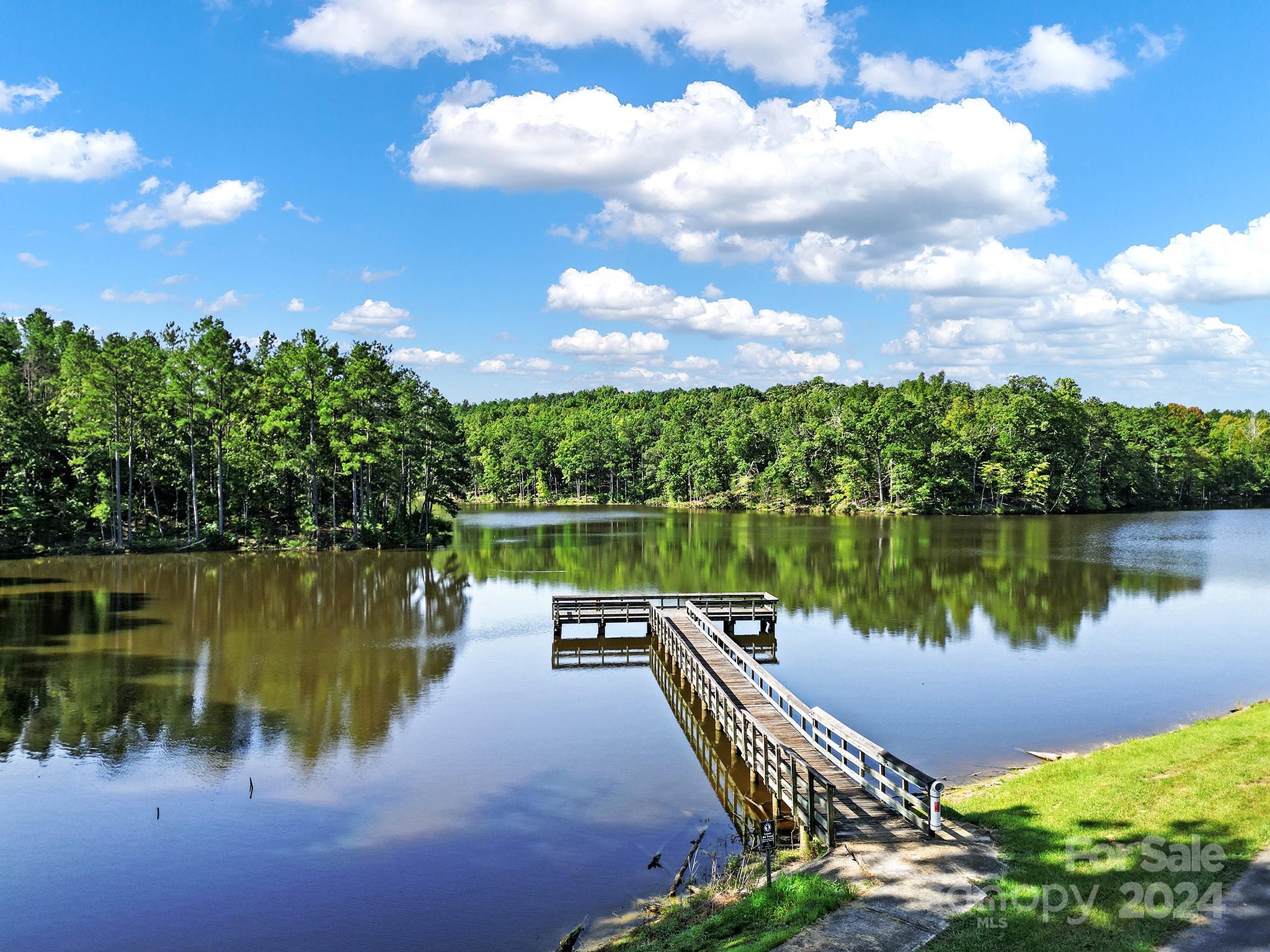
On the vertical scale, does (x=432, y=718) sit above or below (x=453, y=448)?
below

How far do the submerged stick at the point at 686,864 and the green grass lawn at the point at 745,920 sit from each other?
78cm

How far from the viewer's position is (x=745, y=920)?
30.9 ft

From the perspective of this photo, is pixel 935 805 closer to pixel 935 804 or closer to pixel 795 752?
pixel 935 804

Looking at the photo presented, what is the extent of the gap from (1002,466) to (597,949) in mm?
87433

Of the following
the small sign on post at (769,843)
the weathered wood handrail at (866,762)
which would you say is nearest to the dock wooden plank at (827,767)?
the weathered wood handrail at (866,762)

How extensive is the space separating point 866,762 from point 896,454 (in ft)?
249

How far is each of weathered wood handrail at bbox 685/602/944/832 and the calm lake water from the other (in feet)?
6.05

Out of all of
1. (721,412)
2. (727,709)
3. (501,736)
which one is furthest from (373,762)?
(721,412)

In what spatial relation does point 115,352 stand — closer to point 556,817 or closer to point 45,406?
point 45,406

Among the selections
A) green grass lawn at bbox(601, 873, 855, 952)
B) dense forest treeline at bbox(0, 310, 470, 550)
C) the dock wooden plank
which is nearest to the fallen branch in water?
green grass lawn at bbox(601, 873, 855, 952)

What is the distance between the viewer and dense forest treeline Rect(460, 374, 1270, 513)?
88.4m

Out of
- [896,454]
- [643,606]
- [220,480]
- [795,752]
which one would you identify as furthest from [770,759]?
[896,454]

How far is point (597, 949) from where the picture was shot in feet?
32.6

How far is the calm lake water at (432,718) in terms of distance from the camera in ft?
37.9
